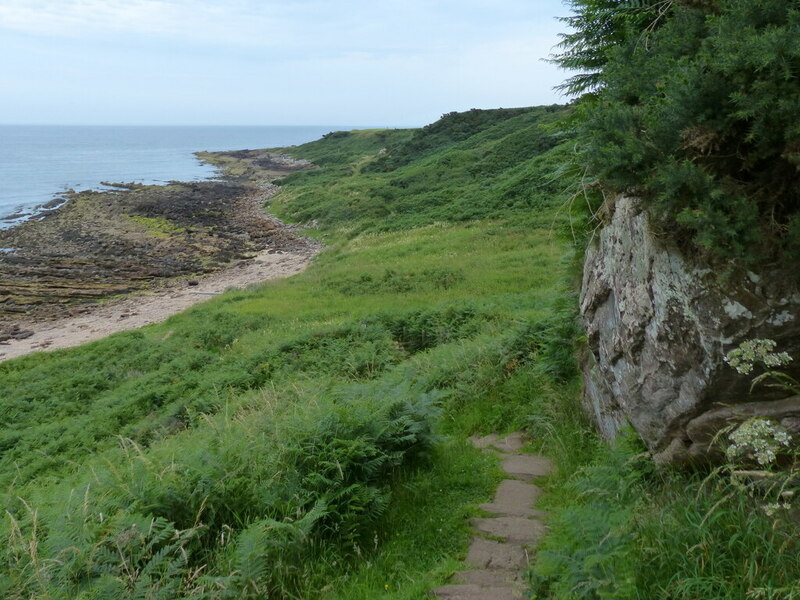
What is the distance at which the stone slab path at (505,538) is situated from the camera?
4.25 meters

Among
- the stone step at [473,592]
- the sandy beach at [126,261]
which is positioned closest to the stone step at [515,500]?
the stone step at [473,592]

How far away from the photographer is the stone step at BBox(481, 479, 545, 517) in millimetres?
5512

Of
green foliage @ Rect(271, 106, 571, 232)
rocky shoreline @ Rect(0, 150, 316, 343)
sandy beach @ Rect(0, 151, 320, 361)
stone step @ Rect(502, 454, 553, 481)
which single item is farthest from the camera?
green foliage @ Rect(271, 106, 571, 232)

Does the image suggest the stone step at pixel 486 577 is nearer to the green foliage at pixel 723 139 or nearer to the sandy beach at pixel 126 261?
the green foliage at pixel 723 139

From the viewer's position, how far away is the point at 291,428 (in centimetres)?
601

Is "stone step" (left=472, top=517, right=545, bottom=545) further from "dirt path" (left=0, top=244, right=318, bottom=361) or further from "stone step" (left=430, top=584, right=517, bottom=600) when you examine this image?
"dirt path" (left=0, top=244, right=318, bottom=361)

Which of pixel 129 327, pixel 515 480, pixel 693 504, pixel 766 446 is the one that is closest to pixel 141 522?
pixel 515 480

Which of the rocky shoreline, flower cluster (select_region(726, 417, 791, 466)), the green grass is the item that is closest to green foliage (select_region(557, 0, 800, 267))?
flower cluster (select_region(726, 417, 791, 466))

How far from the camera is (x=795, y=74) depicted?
13.2ft

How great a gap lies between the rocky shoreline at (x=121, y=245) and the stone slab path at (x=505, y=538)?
26.7 meters

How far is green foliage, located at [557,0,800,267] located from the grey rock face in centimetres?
23

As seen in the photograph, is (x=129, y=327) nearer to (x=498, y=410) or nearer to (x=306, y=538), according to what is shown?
(x=498, y=410)

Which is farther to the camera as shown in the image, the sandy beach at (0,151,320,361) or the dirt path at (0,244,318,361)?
the sandy beach at (0,151,320,361)

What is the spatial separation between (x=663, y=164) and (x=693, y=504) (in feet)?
8.06
